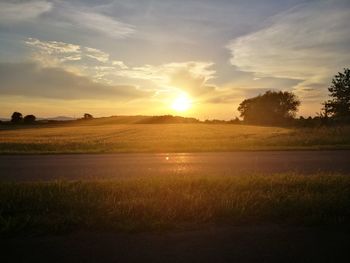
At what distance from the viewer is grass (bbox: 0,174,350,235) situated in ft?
19.2

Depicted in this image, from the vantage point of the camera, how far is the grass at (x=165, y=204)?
5844 millimetres

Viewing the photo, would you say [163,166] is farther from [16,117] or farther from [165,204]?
[16,117]

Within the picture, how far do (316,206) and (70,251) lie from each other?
163 inches

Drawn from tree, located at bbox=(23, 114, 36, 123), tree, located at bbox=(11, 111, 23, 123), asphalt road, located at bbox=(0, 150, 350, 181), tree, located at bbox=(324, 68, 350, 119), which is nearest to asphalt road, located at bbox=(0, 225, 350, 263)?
asphalt road, located at bbox=(0, 150, 350, 181)

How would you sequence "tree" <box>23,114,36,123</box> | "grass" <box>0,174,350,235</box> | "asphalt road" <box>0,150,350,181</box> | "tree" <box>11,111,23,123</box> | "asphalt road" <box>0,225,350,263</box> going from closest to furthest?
"asphalt road" <box>0,225,350,263</box> → "grass" <box>0,174,350,235</box> → "asphalt road" <box>0,150,350,181</box> → "tree" <box>11,111,23,123</box> → "tree" <box>23,114,36,123</box>

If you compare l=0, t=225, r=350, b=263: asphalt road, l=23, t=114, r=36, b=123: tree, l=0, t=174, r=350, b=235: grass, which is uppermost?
l=23, t=114, r=36, b=123: tree

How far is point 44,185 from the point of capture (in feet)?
29.4

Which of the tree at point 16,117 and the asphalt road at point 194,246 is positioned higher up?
the tree at point 16,117

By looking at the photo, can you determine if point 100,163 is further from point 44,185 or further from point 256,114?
point 256,114

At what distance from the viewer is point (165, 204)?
267 inches

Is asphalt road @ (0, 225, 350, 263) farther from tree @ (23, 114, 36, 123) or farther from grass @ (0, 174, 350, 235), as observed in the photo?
tree @ (23, 114, 36, 123)

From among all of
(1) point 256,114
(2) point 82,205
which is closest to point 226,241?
(2) point 82,205

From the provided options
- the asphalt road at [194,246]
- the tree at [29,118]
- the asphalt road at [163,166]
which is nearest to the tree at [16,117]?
the tree at [29,118]

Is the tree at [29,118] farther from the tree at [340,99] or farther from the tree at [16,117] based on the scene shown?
the tree at [340,99]
